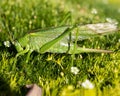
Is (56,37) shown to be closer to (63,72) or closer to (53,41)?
(53,41)

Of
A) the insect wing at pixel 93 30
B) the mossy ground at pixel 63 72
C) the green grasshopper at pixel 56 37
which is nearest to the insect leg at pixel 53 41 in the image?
the green grasshopper at pixel 56 37

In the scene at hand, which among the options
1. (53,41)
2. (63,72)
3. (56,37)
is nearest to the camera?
(63,72)

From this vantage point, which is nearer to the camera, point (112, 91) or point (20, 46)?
point (112, 91)

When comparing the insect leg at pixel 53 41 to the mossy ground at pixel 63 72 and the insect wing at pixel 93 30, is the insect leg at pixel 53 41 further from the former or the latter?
the insect wing at pixel 93 30

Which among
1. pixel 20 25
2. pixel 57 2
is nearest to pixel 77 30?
pixel 20 25

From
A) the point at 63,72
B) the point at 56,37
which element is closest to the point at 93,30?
the point at 56,37

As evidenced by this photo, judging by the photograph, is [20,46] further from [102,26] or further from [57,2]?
[57,2]

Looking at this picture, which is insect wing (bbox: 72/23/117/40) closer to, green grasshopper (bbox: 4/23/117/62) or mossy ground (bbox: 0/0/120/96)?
green grasshopper (bbox: 4/23/117/62)

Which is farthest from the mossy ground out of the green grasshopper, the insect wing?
the insect wing
